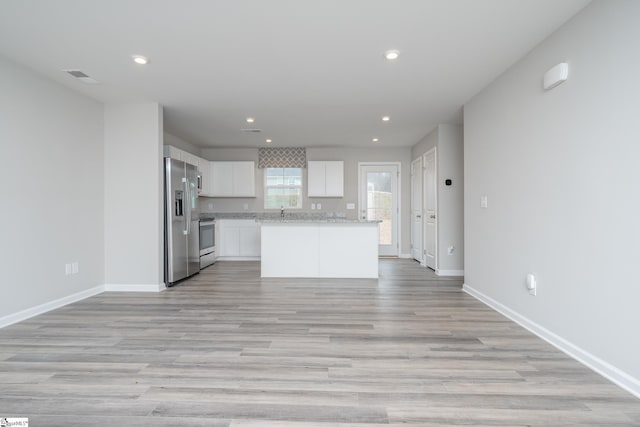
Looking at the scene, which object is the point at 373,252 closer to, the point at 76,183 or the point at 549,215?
the point at 549,215

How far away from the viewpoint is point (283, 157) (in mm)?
7156

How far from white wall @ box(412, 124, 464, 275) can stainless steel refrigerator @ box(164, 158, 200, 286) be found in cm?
397

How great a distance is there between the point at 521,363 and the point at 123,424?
2.40 meters

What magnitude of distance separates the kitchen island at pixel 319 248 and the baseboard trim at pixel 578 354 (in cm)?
203

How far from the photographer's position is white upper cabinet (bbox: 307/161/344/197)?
698 cm

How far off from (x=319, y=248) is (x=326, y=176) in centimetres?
235

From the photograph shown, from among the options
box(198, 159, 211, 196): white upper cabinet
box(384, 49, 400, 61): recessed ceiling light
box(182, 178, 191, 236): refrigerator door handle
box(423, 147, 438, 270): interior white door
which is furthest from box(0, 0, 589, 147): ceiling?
box(198, 159, 211, 196): white upper cabinet


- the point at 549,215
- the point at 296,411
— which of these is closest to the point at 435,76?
the point at 549,215

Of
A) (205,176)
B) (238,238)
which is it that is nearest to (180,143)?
Result: (205,176)

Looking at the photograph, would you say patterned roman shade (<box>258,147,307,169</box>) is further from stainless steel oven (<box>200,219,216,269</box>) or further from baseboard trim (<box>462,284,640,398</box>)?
baseboard trim (<box>462,284,640,398</box>)

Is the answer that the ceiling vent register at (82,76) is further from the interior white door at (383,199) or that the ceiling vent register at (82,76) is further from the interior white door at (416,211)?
the interior white door at (416,211)

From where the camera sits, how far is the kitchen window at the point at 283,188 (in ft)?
23.7

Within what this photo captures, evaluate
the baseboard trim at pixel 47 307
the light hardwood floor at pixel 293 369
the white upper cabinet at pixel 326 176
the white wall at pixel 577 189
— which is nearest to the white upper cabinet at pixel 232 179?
the white upper cabinet at pixel 326 176

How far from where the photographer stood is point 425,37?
8.63 ft
